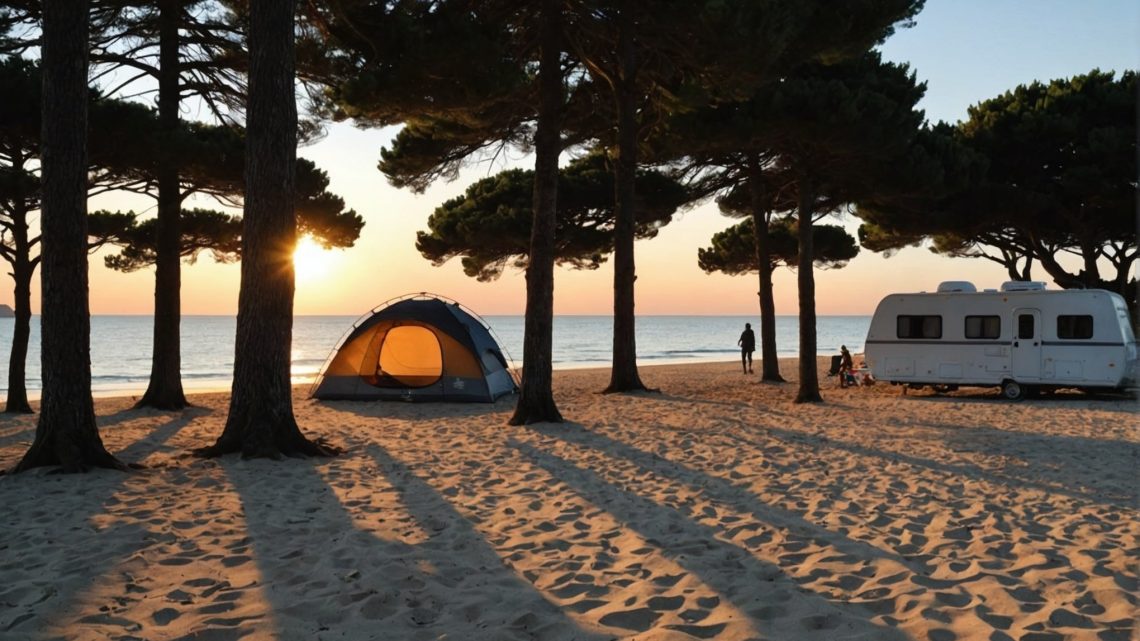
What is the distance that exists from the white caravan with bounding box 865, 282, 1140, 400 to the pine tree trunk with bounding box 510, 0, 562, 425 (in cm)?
809

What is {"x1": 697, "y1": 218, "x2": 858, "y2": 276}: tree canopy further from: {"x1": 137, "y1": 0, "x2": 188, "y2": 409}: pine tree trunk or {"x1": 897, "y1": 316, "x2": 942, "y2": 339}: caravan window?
{"x1": 137, "y1": 0, "x2": 188, "y2": 409}: pine tree trunk

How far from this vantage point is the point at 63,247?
270 inches

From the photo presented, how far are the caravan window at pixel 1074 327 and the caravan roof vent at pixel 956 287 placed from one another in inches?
64.4

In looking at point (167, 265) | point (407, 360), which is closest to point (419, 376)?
point (407, 360)

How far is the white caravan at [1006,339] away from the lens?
13.7m

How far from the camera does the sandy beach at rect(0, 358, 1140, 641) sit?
11.6ft

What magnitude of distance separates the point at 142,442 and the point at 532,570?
6580 mm

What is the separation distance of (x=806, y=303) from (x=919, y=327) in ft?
9.51

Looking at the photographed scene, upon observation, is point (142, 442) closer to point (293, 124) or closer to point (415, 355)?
point (293, 124)

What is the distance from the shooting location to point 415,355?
16.6 meters

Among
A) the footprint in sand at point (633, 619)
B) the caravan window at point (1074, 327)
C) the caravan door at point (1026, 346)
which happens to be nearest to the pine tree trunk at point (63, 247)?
the footprint in sand at point (633, 619)

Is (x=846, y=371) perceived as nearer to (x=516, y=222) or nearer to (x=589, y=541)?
(x=516, y=222)

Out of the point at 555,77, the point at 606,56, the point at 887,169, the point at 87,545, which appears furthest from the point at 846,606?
the point at 887,169

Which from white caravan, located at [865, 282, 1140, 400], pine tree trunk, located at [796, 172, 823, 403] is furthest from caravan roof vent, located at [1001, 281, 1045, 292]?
pine tree trunk, located at [796, 172, 823, 403]
